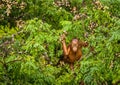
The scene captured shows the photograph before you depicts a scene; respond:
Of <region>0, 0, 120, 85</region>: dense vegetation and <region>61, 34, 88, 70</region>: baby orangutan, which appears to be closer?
<region>0, 0, 120, 85</region>: dense vegetation

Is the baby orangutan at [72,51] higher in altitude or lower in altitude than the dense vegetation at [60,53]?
lower

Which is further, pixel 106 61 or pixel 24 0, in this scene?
pixel 24 0

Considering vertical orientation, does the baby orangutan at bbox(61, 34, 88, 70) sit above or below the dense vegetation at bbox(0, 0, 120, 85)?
below

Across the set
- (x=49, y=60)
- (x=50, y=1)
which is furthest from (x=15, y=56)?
(x=50, y=1)

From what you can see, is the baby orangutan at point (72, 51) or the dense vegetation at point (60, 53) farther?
the baby orangutan at point (72, 51)

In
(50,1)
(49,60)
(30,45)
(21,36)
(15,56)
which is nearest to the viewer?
(15,56)

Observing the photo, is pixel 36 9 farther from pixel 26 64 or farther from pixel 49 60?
pixel 26 64

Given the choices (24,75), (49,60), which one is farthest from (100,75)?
(49,60)

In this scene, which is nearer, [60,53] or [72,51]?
[60,53]

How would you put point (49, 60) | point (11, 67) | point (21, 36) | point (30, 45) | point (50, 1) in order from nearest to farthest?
point (11, 67)
point (30, 45)
point (49, 60)
point (21, 36)
point (50, 1)

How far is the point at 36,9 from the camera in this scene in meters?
10.4

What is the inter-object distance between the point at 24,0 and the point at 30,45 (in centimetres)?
432

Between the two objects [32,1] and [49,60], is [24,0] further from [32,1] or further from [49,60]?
[49,60]

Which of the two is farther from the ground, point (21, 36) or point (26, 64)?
point (26, 64)
